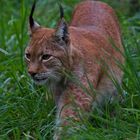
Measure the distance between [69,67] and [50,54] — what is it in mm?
189

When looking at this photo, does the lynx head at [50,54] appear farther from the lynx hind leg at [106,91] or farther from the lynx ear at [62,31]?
the lynx hind leg at [106,91]

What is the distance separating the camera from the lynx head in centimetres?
625

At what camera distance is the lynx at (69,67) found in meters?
6.22

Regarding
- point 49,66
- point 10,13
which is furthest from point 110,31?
point 10,13

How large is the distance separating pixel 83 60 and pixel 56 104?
1.44 feet

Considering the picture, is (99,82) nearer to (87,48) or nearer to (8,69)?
(87,48)

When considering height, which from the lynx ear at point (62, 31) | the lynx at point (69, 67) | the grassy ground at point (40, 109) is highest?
the lynx ear at point (62, 31)

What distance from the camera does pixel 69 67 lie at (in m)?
6.34

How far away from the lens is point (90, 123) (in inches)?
241

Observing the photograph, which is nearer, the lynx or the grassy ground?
the grassy ground

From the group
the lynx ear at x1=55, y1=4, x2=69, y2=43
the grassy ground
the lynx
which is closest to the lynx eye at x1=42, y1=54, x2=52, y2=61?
the lynx

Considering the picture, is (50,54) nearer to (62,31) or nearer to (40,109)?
(62,31)

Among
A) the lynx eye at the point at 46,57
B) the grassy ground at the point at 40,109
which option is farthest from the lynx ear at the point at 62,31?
the grassy ground at the point at 40,109

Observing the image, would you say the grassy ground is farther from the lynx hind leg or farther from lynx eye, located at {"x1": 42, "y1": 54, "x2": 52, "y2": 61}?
lynx eye, located at {"x1": 42, "y1": 54, "x2": 52, "y2": 61}
